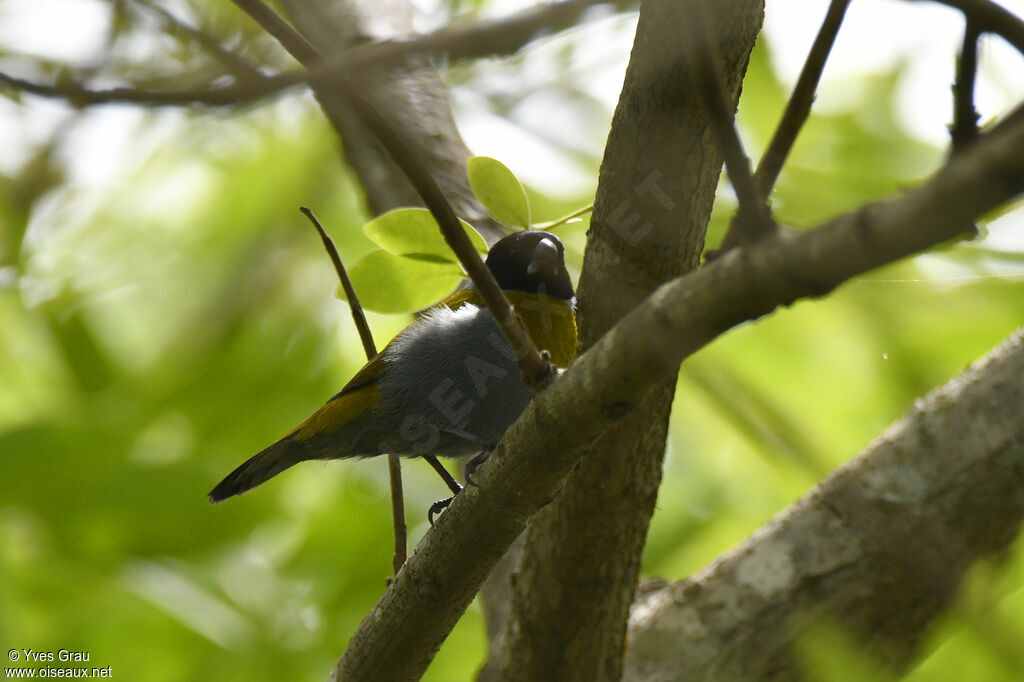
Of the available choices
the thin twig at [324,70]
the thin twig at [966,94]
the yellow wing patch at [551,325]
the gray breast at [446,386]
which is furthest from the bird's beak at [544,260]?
the thin twig at [966,94]

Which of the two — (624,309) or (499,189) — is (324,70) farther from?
(624,309)

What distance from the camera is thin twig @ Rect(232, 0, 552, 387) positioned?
1.40 metres

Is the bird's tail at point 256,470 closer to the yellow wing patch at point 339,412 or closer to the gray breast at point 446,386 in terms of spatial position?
the yellow wing patch at point 339,412

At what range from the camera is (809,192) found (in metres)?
3.27

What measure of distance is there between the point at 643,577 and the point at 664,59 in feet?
7.11

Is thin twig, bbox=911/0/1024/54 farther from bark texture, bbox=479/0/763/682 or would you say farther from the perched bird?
the perched bird

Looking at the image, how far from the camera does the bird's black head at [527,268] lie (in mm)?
3070

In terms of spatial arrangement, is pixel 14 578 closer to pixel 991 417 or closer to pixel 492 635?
pixel 492 635

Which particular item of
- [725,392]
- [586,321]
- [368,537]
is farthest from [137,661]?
[725,392]

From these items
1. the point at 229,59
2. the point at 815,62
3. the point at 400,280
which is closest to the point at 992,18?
the point at 815,62

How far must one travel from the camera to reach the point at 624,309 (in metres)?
2.09

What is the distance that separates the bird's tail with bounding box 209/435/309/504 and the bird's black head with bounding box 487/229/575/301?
0.88 meters

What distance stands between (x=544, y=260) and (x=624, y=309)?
1.80ft

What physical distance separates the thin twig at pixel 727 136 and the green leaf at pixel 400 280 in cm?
101
